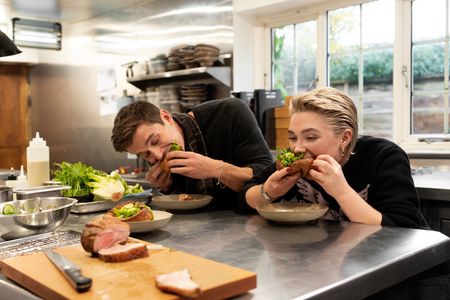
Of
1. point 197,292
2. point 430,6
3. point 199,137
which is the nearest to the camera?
point 197,292

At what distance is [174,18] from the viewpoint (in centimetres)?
494

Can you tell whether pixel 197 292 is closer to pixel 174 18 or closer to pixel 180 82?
pixel 180 82

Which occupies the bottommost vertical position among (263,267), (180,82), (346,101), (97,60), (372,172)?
(263,267)

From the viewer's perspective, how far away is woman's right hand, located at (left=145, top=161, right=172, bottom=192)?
209cm

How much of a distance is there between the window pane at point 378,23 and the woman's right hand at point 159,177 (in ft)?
7.95

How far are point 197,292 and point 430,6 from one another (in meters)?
3.39

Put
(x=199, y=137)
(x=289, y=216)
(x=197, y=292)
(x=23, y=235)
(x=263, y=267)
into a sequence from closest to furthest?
(x=197, y=292) → (x=263, y=267) → (x=23, y=235) → (x=289, y=216) → (x=199, y=137)

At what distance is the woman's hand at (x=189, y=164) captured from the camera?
1.95 metres

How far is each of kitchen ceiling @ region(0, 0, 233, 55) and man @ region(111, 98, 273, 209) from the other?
7.54 ft

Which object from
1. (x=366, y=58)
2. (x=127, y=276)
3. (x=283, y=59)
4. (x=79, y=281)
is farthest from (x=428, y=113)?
(x=79, y=281)

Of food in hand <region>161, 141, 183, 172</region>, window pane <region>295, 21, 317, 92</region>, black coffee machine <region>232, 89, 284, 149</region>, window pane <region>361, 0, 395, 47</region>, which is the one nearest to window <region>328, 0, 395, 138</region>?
window pane <region>361, 0, 395, 47</region>

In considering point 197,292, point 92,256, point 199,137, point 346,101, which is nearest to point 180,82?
point 199,137

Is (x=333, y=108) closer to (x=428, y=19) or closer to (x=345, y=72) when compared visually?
(x=428, y=19)

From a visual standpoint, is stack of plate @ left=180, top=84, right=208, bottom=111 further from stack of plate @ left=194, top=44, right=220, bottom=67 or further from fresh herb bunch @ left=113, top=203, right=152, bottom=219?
fresh herb bunch @ left=113, top=203, right=152, bottom=219
